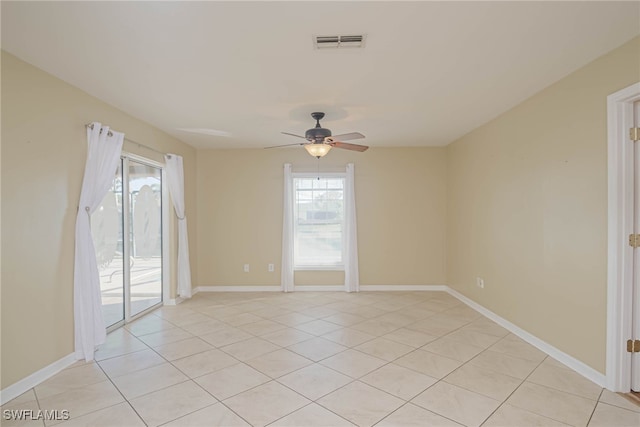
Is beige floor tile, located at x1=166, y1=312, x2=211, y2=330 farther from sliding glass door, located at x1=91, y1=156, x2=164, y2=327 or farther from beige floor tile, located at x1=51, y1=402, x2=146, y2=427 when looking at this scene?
beige floor tile, located at x1=51, y1=402, x2=146, y2=427

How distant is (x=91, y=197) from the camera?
309cm

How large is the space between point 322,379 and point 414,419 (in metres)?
0.81

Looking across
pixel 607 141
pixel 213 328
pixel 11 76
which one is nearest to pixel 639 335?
pixel 607 141

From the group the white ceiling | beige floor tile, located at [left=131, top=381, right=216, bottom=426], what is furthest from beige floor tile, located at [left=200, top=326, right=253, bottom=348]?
the white ceiling

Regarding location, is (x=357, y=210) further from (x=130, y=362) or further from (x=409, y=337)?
(x=130, y=362)

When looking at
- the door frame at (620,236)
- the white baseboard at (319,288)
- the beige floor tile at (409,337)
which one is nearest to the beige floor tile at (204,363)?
the beige floor tile at (409,337)

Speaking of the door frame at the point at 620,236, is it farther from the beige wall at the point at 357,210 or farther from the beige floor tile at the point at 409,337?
the beige wall at the point at 357,210

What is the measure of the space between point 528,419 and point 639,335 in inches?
45.2

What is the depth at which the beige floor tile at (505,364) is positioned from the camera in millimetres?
2761

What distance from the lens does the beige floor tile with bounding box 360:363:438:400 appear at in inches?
97.4

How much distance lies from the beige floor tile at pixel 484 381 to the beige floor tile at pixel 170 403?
1.95m

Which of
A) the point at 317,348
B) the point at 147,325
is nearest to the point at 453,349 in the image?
the point at 317,348

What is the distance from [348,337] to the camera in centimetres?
360

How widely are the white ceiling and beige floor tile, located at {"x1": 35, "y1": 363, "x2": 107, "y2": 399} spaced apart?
2.53 metres
